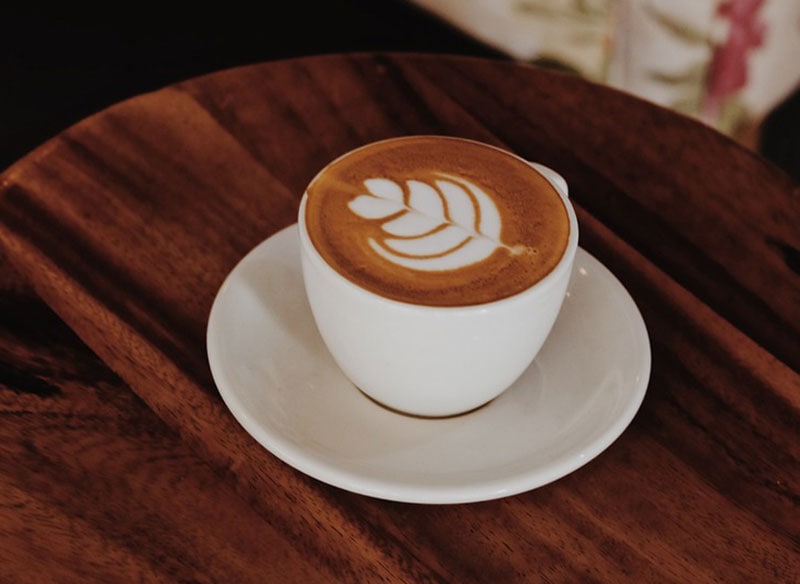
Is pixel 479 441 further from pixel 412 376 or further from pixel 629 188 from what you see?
pixel 629 188

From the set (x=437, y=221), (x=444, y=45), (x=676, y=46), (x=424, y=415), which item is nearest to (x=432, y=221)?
(x=437, y=221)

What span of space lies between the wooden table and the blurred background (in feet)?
1.41

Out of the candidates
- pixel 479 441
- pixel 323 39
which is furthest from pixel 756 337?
pixel 323 39

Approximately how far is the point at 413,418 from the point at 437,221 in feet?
0.40

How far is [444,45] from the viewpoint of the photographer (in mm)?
1472

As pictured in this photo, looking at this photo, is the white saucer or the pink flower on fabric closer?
the white saucer

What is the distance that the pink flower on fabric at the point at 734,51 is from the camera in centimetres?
108

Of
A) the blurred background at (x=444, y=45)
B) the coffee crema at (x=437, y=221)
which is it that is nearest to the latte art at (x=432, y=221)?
the coffee crema at (x=437, y=221)

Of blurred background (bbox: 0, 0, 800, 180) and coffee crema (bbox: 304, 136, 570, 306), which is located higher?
coffee crema (bbox: 304, 136, 570, 306)

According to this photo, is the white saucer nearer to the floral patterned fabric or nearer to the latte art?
the latte art

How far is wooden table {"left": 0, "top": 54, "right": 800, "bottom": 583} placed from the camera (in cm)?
46

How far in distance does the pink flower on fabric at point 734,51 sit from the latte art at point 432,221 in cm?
73

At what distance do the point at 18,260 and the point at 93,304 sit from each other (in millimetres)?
72

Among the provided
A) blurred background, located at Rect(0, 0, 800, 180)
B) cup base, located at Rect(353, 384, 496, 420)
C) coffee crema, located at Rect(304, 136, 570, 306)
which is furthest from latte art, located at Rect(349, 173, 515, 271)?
blurred background, located at Rect(0, 0, 800, 180)
